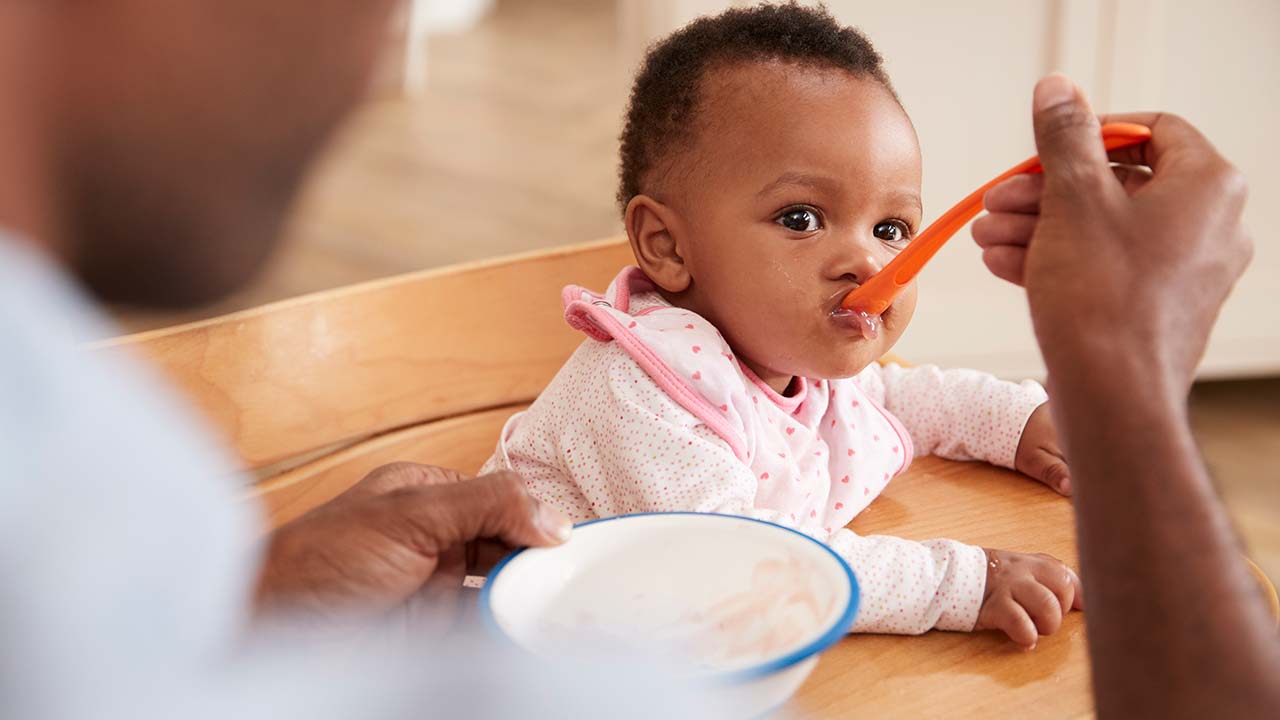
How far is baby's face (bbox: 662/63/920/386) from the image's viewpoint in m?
0.96

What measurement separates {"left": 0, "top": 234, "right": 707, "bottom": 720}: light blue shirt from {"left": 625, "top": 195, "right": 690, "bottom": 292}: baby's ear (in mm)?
601

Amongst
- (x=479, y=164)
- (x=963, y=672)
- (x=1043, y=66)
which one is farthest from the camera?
(x=479, y=164)

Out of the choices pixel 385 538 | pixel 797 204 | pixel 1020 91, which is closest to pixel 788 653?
pixel 385 538

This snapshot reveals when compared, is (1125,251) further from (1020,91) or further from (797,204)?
(1020,91)

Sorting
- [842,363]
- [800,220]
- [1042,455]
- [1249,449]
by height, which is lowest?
[1249,449]

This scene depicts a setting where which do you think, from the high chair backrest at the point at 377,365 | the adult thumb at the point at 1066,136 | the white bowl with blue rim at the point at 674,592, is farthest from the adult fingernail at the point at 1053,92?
the high chair backrest at the point at 377,365

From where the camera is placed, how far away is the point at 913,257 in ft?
2.96

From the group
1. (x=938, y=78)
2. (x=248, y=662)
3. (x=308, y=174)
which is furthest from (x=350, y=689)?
(x=938, y=78)

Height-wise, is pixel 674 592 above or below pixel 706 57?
below

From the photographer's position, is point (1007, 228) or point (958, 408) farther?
point (958, 408)

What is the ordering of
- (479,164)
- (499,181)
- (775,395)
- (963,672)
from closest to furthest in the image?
(963,672)
(775,395)
(499,181)
(479,164)

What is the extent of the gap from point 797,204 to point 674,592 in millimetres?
369

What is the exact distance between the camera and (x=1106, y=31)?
2246 millimetres

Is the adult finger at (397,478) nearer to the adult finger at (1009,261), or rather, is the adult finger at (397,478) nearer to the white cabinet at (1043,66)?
the adult finger at (1009,261)
